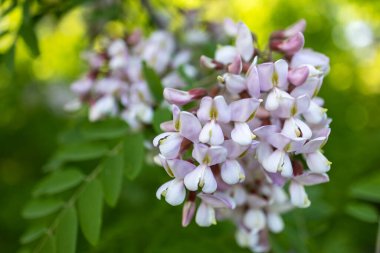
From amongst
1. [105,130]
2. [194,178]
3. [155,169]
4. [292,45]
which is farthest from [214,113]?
[155,169]

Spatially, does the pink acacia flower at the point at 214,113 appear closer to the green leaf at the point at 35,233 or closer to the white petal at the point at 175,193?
the white petal at the point at 175,193

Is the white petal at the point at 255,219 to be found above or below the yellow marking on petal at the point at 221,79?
below

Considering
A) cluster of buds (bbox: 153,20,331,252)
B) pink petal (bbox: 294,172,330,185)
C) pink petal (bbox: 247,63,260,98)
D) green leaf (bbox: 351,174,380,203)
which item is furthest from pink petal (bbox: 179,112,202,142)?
green leaf (bbox: 351,174,380,203)

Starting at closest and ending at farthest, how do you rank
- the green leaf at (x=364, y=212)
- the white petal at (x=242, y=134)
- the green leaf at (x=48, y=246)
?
the white petal at (x=242, y=134) → the green leaf at (x=48, y=246) → the green leaf at (x=364, y=212)

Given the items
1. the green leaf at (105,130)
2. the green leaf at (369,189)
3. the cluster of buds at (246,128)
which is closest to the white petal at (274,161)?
the cluster of buds at (246,128)

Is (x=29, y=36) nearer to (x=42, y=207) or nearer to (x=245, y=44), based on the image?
(x=42, y=207)

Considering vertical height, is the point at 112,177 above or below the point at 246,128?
below

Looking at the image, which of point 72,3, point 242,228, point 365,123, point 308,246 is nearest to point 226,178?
point 242,228
